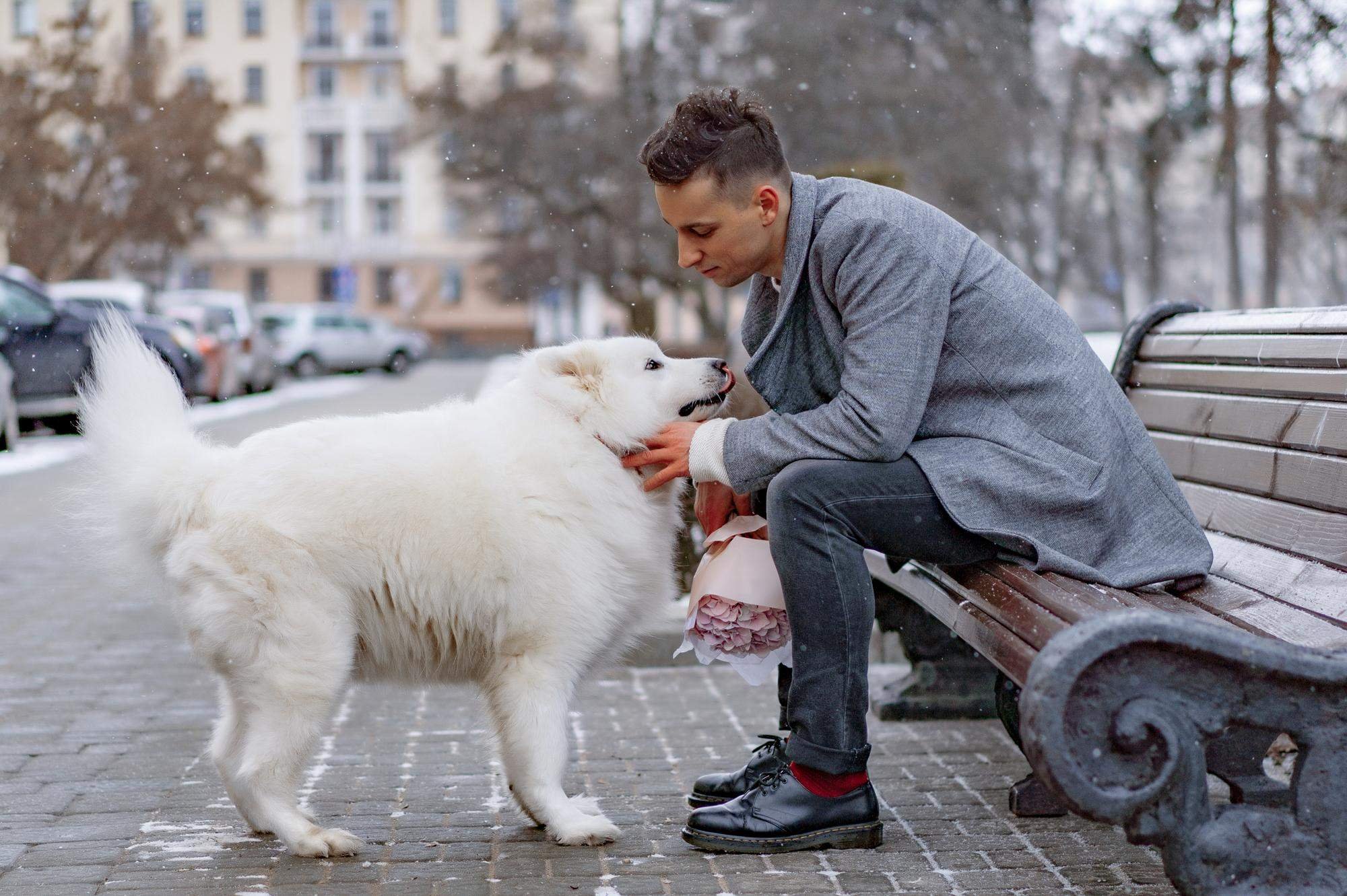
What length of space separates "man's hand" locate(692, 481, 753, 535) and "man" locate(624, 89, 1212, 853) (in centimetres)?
30

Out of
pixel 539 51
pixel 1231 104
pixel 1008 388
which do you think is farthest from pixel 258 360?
pixel 1008 388

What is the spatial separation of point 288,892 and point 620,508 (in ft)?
4.02

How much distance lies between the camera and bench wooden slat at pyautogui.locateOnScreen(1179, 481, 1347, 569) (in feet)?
11.7

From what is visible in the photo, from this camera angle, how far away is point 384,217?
3174 inches

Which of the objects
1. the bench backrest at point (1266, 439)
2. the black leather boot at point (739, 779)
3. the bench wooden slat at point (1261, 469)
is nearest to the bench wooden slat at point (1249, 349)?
the bench backrest at point (1266, 439)

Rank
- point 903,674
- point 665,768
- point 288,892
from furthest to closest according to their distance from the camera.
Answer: point 903,674 < point 665,768 < point 288,892

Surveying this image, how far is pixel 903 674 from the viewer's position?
5.64 metres

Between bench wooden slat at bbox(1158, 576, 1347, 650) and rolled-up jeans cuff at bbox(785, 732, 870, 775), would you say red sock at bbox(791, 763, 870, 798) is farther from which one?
bench wooden slat at bbox(1158, 576, 1347, 650)

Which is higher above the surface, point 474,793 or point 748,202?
point 748,202

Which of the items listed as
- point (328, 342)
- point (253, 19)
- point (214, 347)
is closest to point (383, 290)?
point (253, 19)

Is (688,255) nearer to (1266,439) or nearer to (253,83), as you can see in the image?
(1266,439)

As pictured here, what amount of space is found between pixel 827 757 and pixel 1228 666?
1218 mm

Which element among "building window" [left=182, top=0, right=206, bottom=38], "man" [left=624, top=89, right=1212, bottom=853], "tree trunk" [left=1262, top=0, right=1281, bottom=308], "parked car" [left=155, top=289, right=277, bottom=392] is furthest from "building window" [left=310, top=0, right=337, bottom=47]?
"man" [left=624, top=89, right=1212, bottom=853]

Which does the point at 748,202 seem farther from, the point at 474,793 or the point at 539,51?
the point at 539,51
